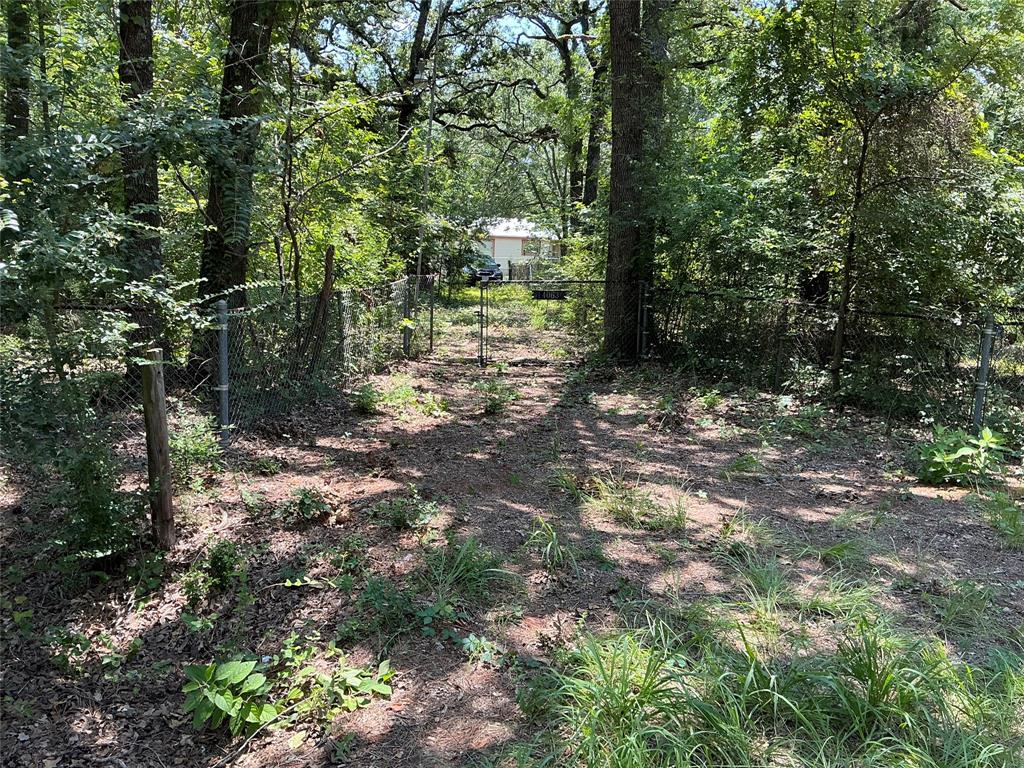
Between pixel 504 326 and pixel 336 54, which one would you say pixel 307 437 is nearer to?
pixel 336 54

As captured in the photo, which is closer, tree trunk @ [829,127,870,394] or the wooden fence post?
the wooden fence post

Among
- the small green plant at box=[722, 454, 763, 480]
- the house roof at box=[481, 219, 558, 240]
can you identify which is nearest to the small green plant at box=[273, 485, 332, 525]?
the small green plant at box=[722, 454, 763, 480]

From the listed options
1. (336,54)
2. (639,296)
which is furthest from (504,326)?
(336,54)

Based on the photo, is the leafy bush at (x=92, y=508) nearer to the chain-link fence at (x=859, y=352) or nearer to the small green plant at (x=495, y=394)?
the small green plant at (x=495, y=394)

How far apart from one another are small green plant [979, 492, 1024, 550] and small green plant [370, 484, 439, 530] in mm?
3695

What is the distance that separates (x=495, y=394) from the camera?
885cm

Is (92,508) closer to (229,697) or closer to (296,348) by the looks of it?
(229,697)

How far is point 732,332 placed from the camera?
935 centimetres

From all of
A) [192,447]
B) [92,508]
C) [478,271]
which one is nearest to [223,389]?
[192,447]

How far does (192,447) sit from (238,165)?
7.05ft

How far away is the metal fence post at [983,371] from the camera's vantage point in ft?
20.7

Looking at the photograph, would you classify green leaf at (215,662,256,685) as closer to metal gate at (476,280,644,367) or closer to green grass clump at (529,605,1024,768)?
green grass clump at (529,605,1024,768)

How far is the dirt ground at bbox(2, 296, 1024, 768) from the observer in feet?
9.13

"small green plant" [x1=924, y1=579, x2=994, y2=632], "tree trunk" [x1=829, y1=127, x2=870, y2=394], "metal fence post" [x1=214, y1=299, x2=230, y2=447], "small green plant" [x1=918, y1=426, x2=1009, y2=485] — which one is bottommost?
"small green plant" [x1=924, y1=579, x2=994, y2=632]
